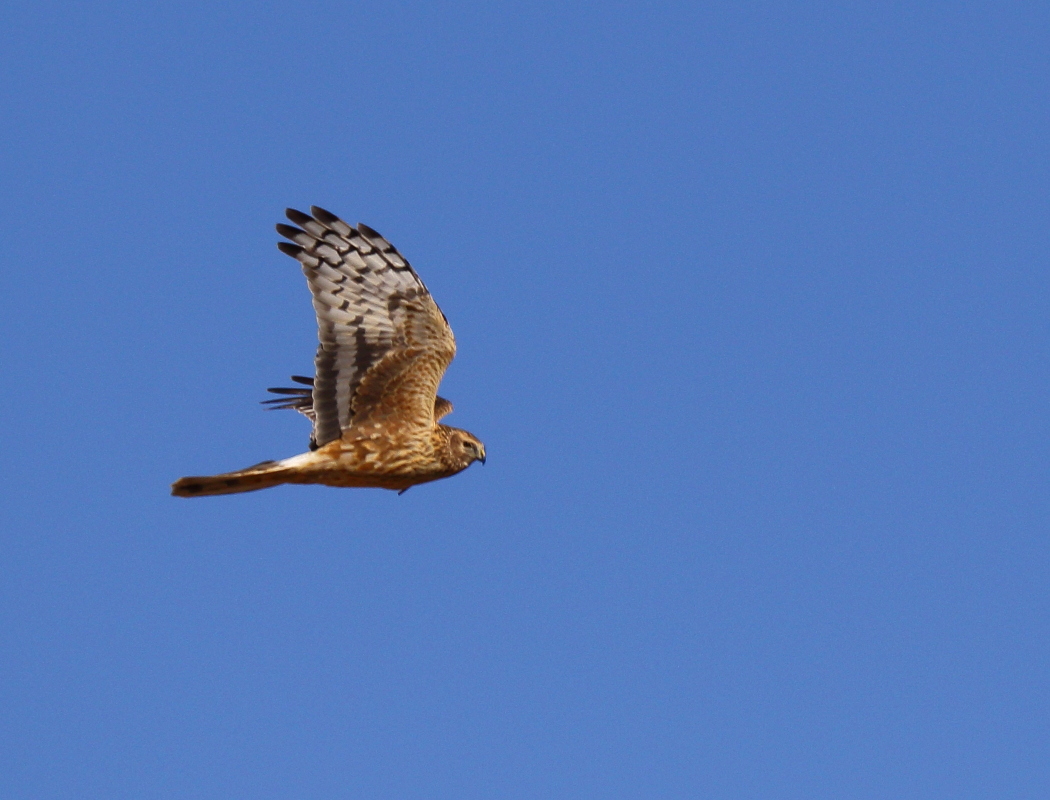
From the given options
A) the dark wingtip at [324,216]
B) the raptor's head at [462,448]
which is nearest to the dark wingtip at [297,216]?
the dark wingtip at [324,216]

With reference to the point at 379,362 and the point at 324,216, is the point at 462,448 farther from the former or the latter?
the point at 324,216

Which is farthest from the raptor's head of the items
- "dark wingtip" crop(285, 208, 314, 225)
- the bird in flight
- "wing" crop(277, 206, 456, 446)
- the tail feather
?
"dark wingtip" crop(285, 208, 314, 225)

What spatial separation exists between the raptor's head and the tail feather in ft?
4.41

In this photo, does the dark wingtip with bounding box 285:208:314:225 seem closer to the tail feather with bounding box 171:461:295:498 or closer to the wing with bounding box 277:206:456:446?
the wing with bounding box 277:206:456:446

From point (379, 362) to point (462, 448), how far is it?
0.95 meters

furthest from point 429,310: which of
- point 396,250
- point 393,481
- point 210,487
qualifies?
point 210,487

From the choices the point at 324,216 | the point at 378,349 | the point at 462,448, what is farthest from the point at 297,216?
the point at 462,448

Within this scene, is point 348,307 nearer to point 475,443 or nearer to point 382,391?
point 382,391

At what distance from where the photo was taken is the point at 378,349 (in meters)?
10.6

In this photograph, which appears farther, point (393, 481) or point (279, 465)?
point (393, 481)

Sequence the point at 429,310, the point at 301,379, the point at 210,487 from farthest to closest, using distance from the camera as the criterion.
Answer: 1. the point at 301,379
2. the point at 429,310
3. the point at 210,487

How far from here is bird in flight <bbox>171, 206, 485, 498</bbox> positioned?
10500 millimetres

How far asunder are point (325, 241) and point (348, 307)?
60 centimetres

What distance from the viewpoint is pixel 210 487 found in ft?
31.3
